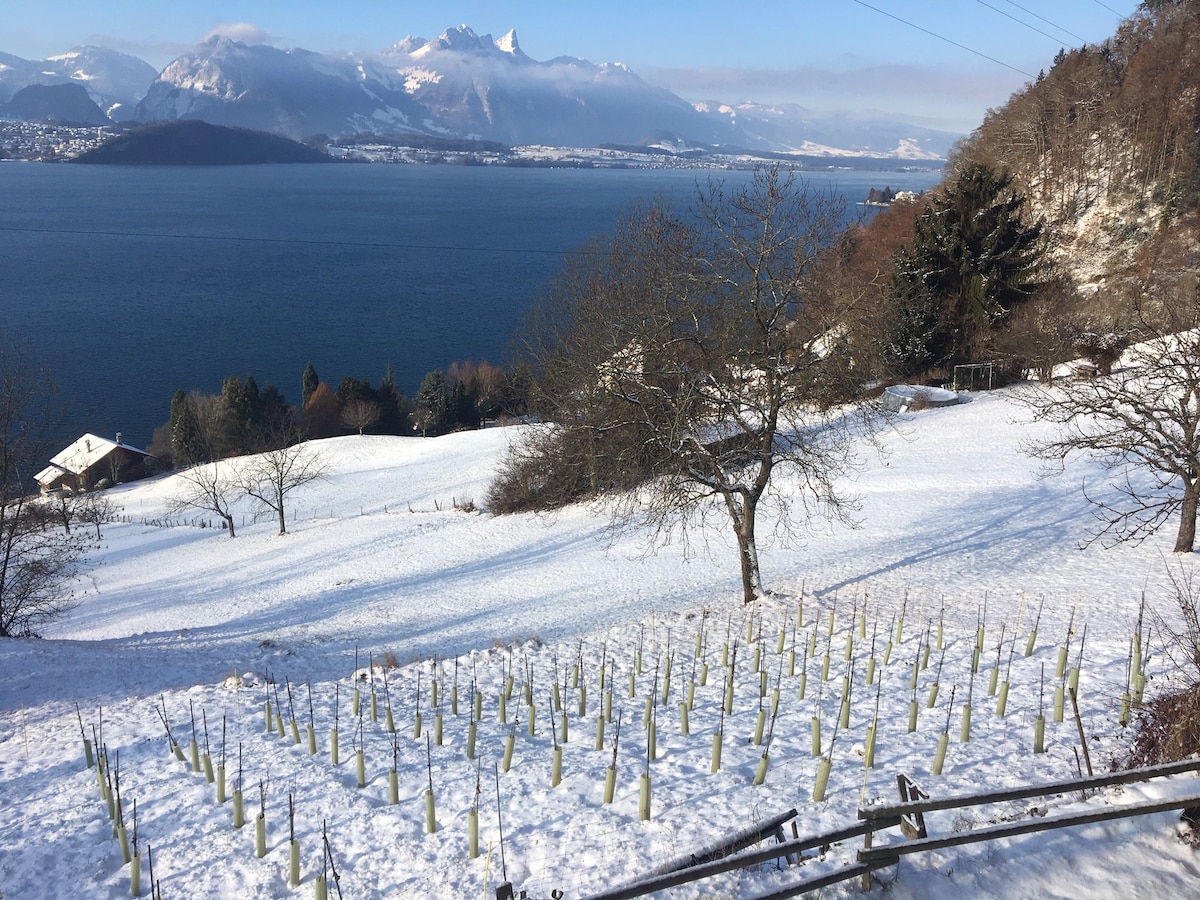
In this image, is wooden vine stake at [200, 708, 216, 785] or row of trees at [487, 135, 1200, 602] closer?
wooden vine stake at [200, 708, 216, 785]

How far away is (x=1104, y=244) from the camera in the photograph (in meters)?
39.2

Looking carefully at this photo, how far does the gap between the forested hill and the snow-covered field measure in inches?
1019

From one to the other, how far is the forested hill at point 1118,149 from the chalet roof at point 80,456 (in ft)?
170

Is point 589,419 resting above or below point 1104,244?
below

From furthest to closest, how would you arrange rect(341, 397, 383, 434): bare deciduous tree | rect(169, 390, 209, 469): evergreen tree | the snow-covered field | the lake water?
the lake water, rect(341, 397, 383, 434): bare deciduous tree, rect(169, 390, 209, 469): evergreen tree, the snow-covered field

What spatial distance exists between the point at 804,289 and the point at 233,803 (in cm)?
1141

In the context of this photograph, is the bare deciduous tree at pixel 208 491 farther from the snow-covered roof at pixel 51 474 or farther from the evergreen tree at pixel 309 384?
the evergreen tree at pixel 309 384

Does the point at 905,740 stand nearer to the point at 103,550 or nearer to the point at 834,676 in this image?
the point at 834,676

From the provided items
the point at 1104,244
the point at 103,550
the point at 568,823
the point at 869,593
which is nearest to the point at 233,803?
the point at 568,823

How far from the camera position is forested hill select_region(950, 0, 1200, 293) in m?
36.8

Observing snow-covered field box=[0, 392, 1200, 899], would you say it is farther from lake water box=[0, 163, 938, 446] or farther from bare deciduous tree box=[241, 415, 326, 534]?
lake water box=[0, 163, 938, 446]

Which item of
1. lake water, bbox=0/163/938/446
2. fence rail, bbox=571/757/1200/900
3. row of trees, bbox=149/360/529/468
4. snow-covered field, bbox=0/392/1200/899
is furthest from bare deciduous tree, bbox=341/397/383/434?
fence rail, bbox=571/757/1200/900

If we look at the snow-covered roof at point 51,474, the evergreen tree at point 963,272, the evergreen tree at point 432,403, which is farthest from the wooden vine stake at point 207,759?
the snow-covered roof at point 51,474

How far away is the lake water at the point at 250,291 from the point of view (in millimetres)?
60094
